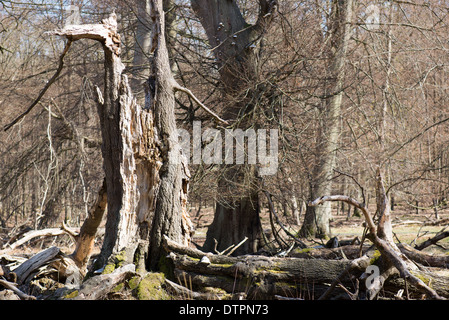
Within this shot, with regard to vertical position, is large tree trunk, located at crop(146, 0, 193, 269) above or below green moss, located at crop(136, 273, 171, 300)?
above

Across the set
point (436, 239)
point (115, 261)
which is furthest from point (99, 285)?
point (436, 239)

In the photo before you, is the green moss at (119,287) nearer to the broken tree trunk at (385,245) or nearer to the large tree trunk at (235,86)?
the broken tree trunk at (385,245)

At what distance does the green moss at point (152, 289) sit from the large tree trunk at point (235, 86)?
306 cm

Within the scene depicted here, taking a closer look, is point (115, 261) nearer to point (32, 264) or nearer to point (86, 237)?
point (32, 264)

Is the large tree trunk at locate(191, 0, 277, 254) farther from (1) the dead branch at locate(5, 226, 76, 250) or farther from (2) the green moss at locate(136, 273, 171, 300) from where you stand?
(2) the green moss at locate(136, 273, 171, 300)

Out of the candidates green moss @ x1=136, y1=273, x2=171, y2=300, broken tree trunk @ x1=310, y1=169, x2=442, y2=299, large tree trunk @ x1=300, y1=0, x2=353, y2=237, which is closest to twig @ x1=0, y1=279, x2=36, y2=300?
green moss @ x1=136, y1=273, x2=171, y2=300

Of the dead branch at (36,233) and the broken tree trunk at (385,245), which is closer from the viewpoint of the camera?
the broken tree trunk at (385,245)

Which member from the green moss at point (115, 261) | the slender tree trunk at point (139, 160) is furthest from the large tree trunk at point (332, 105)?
the green moss at point (115, 261)

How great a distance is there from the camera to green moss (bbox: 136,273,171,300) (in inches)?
172

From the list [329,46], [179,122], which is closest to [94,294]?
[179,122]

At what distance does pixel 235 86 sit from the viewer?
8234mm

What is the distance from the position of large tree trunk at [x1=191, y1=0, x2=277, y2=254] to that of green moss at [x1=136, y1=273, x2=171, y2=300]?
10.1 ft

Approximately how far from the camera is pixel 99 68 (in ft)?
36.2

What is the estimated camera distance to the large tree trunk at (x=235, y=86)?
7914 millimetres
